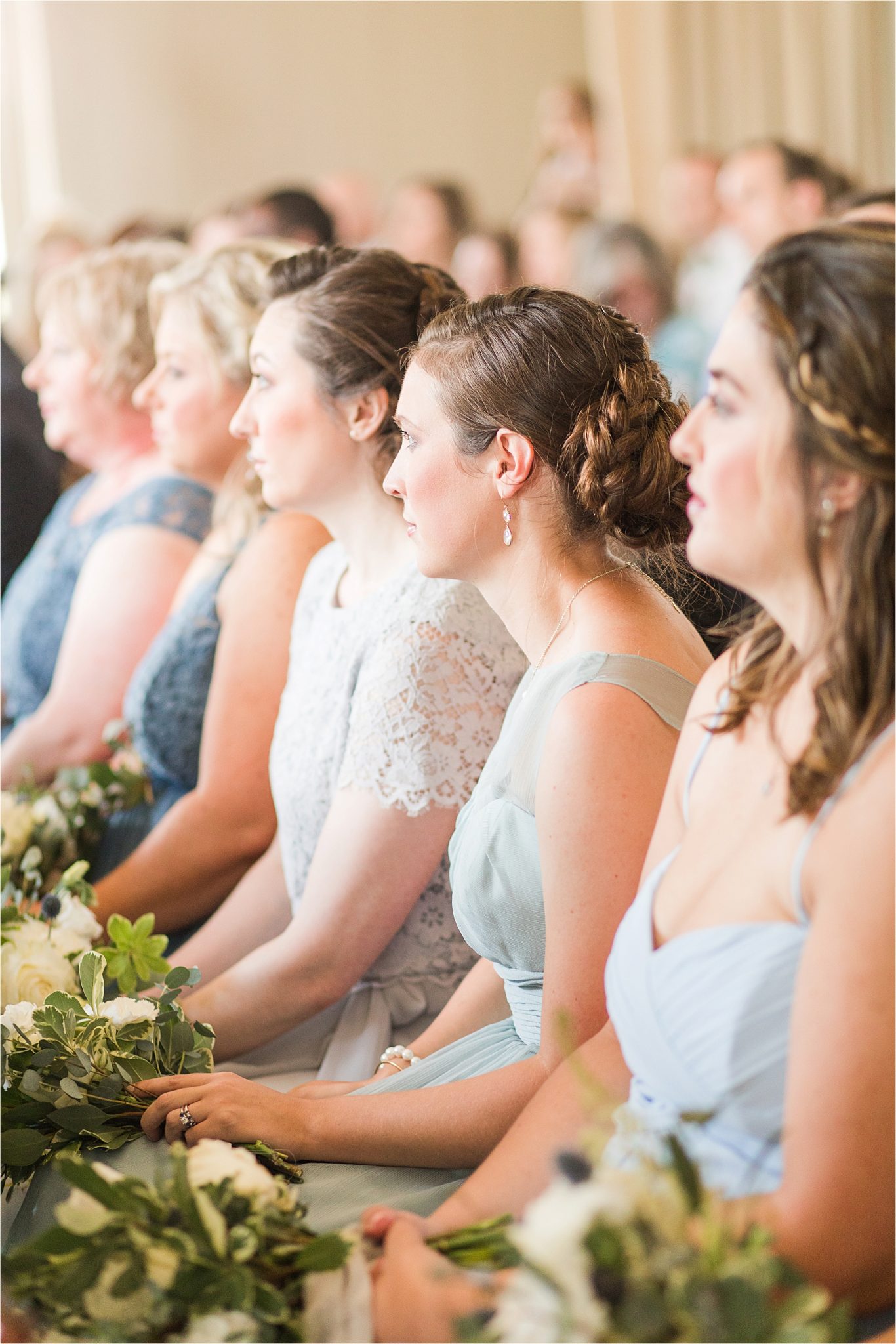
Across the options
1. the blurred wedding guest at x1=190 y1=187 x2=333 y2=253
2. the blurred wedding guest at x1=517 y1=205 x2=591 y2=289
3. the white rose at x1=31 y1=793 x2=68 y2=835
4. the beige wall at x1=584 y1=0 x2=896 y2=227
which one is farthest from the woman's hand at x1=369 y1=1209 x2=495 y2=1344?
the beige wall at x1=584 y1=0 x2=896 y2=227

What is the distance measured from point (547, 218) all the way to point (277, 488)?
4.74 m

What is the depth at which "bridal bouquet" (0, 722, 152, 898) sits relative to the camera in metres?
2.27

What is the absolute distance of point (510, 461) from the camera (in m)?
1.59

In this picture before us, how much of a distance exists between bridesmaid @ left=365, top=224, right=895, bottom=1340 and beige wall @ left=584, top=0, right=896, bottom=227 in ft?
22.9

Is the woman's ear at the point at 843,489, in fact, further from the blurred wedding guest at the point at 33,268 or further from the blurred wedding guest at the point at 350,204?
the blurred wedding guest at the point at 350,204

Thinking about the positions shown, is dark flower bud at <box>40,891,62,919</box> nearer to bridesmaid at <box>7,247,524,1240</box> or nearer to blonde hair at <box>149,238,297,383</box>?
bridesmaid at <box>7,247,524,1240</box>

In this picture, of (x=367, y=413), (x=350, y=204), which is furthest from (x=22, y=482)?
(x=350, y=204)

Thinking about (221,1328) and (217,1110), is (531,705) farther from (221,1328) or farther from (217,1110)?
(221,1328)

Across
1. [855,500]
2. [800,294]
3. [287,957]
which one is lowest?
[287,957]

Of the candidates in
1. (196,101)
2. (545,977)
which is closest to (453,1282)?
(545,977)

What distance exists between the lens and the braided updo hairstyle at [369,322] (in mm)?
2066

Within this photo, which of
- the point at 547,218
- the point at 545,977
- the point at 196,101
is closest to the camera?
the point at 545,977

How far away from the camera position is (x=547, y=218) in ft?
21.0

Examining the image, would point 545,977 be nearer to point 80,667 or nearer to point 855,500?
point 855,500
